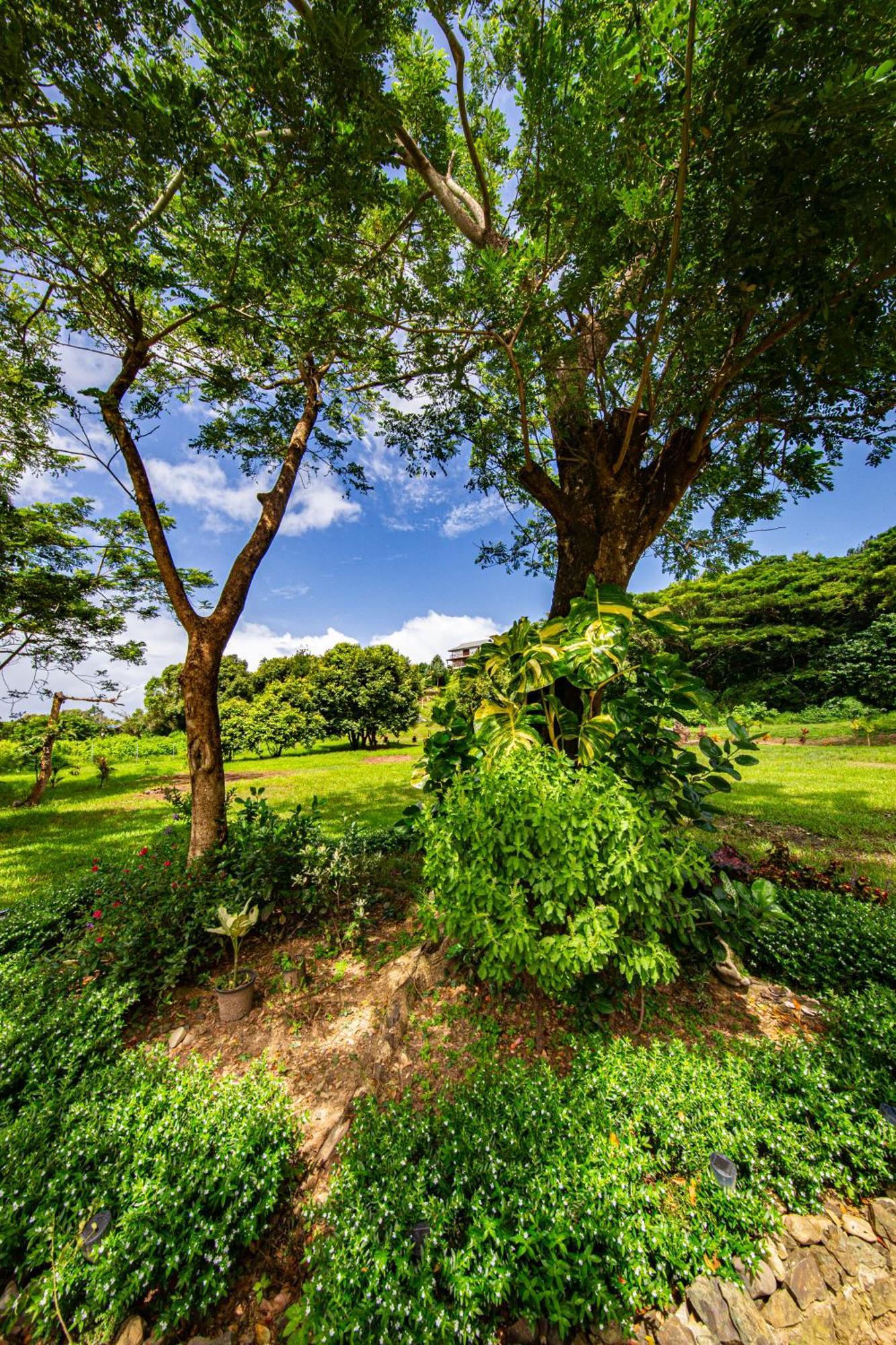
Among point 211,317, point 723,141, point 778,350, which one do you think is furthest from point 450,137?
point 778,350

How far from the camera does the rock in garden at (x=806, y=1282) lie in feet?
4.23

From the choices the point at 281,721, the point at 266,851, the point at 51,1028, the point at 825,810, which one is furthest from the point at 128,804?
the point at 825,810

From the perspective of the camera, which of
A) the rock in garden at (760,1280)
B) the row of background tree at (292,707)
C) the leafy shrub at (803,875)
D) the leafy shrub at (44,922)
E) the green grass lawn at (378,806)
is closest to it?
the rock in garden at (760,1280)

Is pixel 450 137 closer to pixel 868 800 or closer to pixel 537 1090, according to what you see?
pixel 537 1090

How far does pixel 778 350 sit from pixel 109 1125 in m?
5.26

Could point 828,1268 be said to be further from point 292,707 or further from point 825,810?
point 292,707

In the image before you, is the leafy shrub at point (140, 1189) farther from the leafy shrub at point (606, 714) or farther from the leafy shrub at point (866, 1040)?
the leafy shrub at point (866, 1040)

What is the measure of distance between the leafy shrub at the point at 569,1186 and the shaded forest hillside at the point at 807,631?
15047 millimetres

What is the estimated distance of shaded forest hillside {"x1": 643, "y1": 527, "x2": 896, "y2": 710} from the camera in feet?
50.7

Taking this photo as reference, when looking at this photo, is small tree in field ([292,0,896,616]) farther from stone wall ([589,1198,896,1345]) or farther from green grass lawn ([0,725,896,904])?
green grass lawn ([0,725,896,904])

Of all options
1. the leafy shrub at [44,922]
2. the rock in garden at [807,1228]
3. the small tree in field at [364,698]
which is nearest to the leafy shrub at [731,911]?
the rock in garden at [807,1228]

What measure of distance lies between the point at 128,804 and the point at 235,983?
29.0ft

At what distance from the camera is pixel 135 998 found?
2.35 metres

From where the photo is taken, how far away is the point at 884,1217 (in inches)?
56.5
